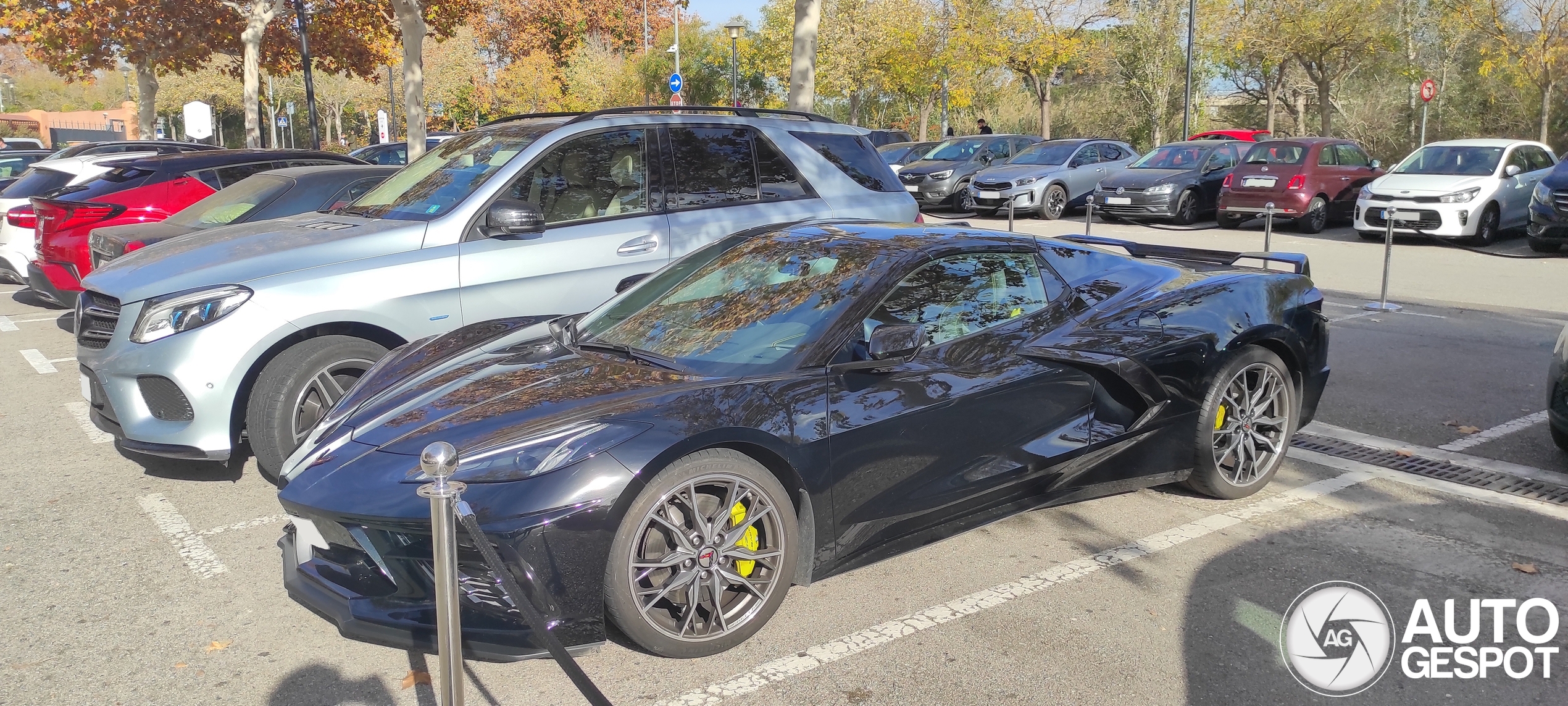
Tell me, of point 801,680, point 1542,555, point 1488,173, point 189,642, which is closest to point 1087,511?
point 1542,555

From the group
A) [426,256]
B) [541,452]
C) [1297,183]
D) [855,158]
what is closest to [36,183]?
[426,256]

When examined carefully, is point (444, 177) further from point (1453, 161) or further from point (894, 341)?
point (1453, 161)

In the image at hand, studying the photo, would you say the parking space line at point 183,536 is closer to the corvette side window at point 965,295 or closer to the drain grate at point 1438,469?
the corvette side window at point 965,295

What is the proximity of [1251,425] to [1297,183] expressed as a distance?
45.8ft

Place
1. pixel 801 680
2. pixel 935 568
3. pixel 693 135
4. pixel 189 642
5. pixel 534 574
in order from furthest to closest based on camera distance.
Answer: pixel 693 135 → pixel 935 568 → pixel 189 642 → pixel 801 680 → pixel 534 574

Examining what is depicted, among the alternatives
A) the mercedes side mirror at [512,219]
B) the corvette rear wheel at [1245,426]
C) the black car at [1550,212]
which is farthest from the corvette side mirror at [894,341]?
the black car at [1550,212]

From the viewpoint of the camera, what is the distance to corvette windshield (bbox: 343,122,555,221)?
5.94m

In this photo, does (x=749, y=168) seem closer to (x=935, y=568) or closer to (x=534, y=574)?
(x=935, y=568)

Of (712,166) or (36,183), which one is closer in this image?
(712,166)

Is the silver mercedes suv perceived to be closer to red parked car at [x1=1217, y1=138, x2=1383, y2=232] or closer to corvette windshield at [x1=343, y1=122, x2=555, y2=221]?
corvette windshield at [x1=343, y1=122, x2=555, y2=221]

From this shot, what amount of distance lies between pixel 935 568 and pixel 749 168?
3.23 m

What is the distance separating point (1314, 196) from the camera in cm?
1752

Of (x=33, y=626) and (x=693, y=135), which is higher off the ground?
(x=693, y=135)

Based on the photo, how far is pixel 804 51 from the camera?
1246 cm
